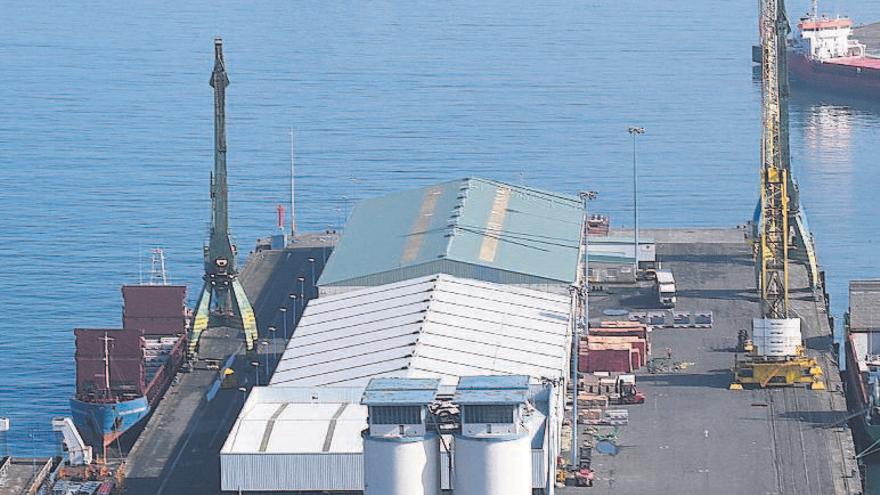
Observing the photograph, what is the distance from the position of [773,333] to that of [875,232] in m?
51.9

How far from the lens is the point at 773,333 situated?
100688 millimetres

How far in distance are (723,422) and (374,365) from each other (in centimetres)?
1693

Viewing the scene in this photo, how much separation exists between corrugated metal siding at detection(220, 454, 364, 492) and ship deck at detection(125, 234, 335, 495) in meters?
6.29

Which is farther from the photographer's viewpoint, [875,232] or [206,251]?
[875,232]

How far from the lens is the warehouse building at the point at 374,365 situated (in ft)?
262

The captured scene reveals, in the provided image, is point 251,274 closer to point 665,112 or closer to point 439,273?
point 439,273

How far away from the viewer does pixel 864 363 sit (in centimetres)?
10738

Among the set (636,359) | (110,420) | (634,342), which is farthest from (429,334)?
(110,420)

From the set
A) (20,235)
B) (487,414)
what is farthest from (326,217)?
(487,414)

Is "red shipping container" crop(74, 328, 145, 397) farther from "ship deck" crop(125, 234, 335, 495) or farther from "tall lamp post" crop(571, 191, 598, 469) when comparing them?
"tall lamp post" crop(571, 191, 598, 469)

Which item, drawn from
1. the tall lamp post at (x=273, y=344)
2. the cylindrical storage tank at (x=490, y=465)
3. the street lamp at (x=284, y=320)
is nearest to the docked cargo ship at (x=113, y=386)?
the tall lamp post at (x=273, y=344)

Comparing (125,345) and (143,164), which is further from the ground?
(143,164)

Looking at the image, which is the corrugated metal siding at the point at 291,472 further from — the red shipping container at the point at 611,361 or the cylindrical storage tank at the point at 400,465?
the red shipping container at the point at 611,361

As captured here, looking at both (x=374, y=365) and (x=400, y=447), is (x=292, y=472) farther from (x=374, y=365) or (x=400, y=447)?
(x=400, y=447)
